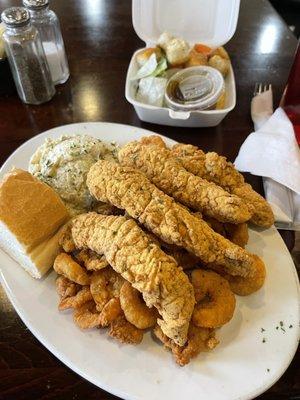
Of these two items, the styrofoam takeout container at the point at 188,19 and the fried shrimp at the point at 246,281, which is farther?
the styrofoam takeout container at the point at 188,19

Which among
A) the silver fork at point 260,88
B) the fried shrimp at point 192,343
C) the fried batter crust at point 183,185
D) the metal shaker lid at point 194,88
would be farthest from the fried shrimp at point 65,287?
the silver fork at point 260,88

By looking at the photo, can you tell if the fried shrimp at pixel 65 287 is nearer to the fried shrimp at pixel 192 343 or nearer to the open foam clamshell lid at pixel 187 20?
the fried shrimp at pixel 192 343

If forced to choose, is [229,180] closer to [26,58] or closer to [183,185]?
[183,185]

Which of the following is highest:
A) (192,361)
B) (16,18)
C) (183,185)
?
(16,18)

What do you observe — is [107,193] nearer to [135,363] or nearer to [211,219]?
[211,219]

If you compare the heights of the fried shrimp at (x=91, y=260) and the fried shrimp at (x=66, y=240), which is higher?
the fried shrimp at (x=66, y=240)

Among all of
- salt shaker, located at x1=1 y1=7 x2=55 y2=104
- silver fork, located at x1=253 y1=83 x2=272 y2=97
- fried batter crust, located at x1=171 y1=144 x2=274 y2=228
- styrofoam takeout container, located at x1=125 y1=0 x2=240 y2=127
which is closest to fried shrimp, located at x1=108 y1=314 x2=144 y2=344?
fried batter crust, located at x1=171 y1=144 x2=274 y2=228

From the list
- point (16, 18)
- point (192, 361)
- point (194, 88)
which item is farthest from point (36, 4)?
point (192, 361)
